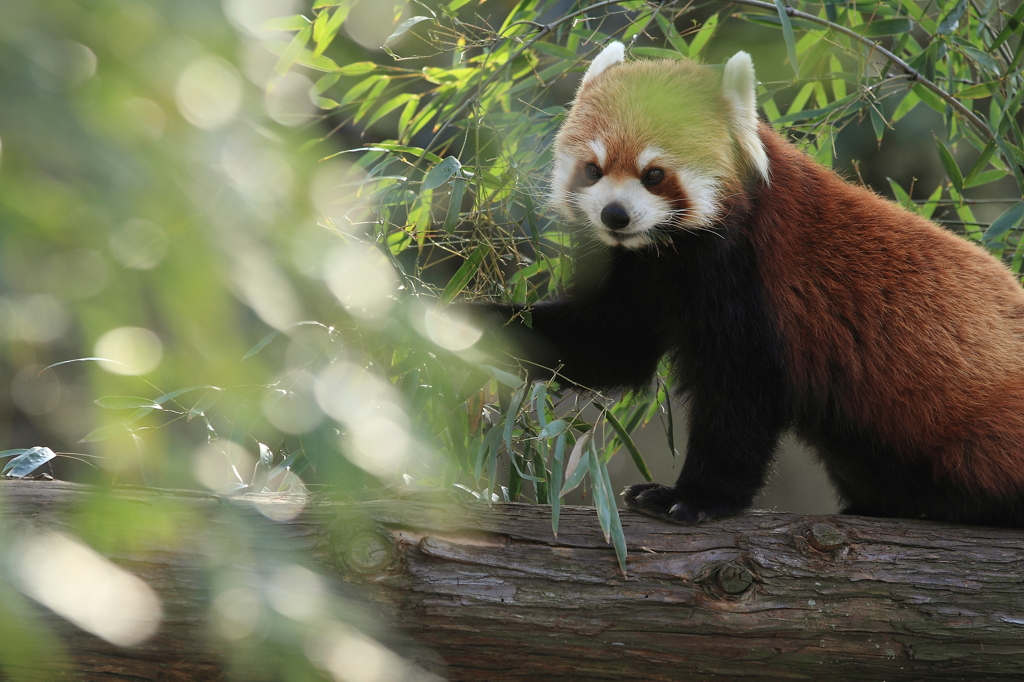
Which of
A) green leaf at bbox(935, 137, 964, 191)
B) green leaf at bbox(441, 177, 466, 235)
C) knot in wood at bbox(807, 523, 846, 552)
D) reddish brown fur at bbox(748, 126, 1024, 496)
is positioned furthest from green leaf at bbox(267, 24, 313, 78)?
green leaf at bbox(935, 137, 964, 191)

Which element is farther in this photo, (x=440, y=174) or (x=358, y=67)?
(x=358, y=67)

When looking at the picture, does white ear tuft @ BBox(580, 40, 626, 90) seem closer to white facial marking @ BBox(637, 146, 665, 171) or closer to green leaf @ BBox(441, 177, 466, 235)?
white facial marking @ BBox(637, 146, 665, 171)

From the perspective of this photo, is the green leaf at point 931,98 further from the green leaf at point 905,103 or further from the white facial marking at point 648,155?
the white facial marking at point 648,155

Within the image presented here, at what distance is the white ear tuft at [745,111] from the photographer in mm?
2357

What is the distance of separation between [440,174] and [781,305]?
1.04 m

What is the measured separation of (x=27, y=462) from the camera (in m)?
2.00

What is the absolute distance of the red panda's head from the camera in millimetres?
2295

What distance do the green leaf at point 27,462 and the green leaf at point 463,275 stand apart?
1.11 m

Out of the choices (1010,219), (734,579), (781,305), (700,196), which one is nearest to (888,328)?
(781,305)

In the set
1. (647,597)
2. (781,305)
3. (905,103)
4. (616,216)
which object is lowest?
(647,597)

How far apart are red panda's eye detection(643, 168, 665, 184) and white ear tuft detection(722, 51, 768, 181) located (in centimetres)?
28

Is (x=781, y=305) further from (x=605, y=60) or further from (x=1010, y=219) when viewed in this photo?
(x=1010, y=219)

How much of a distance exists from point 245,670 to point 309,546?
0.36 m

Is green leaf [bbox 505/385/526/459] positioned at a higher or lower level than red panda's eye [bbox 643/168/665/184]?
lower
